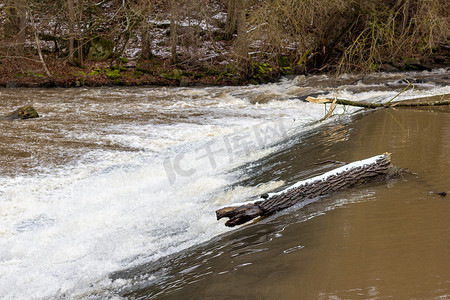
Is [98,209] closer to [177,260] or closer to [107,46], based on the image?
[177,260]

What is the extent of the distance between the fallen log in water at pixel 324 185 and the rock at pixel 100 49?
20.6m

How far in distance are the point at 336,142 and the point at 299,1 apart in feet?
36.5

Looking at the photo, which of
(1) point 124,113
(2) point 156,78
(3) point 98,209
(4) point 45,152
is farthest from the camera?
(2) point 156,78

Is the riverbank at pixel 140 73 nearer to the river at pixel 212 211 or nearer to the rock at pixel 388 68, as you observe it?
the rock at pixel 388 68

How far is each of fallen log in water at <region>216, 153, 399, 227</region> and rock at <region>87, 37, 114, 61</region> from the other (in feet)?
67.7

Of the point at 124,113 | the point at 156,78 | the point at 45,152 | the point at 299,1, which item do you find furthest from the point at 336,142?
the point at 156,78

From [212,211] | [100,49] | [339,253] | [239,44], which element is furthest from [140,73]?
[339,253]

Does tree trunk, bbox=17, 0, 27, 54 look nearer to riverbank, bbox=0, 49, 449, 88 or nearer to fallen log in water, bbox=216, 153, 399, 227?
riverbank, bbox=0, 49, 449, 88

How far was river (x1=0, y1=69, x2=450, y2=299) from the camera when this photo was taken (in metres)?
2.94

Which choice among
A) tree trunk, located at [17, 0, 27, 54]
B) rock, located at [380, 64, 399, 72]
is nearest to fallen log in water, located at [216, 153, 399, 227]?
rock, located at [380, 64, 399, 72]

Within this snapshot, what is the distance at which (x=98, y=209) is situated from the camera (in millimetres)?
5879

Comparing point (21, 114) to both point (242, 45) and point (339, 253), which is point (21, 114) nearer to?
point (242, 45)

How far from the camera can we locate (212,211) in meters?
5.29

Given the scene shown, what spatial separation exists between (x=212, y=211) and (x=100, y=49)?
2003 centimetres
